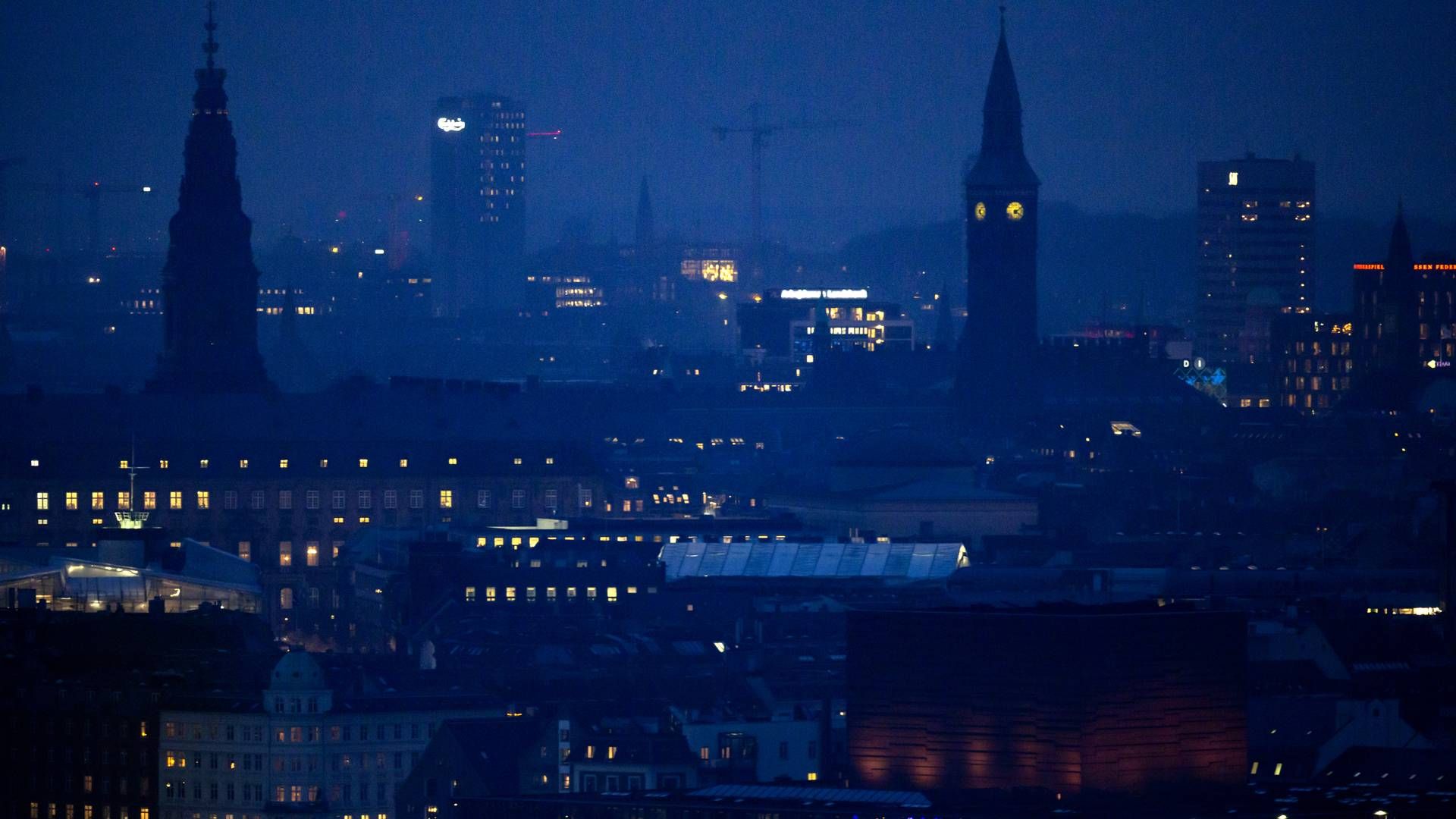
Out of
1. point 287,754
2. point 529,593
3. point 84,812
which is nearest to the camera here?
point 287,754

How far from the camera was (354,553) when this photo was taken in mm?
187750

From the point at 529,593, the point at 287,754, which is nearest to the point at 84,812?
the point at 287,754

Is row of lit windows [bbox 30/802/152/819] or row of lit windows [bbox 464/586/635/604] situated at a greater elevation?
row of lit windows [bbox 464/586/635/604]

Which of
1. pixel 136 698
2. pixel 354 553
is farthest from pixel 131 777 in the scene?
pixel 354 553

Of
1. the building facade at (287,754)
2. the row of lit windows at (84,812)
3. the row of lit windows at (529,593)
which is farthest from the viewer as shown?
the row of lit windows at (529,593)

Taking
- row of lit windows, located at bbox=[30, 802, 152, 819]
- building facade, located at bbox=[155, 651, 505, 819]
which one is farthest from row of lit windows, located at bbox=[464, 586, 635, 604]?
building facade, located at bbox=[155, 651, 505, 819]

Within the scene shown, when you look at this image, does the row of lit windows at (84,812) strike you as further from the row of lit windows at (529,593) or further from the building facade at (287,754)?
the row of lit windows at (529,593)

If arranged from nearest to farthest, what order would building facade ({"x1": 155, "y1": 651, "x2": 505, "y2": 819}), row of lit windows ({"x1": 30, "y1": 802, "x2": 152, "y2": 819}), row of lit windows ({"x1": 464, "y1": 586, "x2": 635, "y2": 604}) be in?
building facade ({"x1": 155, "y1": 651, "x2": 505, "y2": 819})
row of lit windows ({"x1": 30, "y1": 802, "x2": 152, "y2": 819})
row of lit windows ({"x1": 464, "y1": 586, "x2": 635, "y2": 604})

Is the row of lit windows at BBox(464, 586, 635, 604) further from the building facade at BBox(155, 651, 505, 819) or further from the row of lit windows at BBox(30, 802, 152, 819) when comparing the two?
the building facade at BBox(155, 651, 505, 819)

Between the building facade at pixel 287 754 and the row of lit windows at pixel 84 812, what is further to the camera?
the row of lit windows at pixel 84 812

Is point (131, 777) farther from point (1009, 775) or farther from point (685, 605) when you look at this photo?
point (685, 605)

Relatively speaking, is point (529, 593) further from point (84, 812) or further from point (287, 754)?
point (287, 754)

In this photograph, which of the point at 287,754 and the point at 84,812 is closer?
the point at 287,754

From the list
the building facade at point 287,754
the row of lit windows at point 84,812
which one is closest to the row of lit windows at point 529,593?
the row of lit windows at point 84,812
